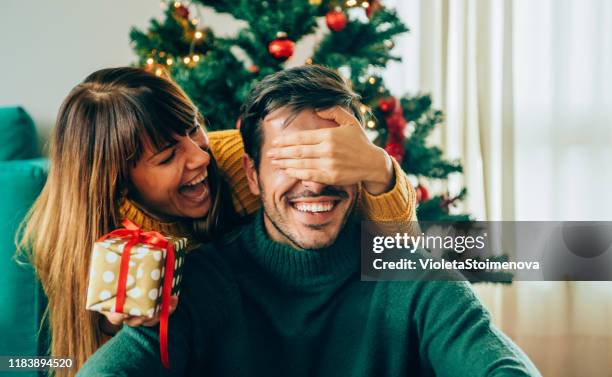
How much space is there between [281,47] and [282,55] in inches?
0.8

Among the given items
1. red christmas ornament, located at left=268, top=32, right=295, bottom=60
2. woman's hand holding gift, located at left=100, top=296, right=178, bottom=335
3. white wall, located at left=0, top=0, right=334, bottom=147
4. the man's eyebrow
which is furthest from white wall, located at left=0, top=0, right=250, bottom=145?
woman's hand holding gift, located at left=100, top=296, right=178, bottom=335

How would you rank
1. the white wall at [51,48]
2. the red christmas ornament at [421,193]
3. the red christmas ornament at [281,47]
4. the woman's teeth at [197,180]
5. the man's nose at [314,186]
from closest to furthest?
the man's nose at [314,186] → the woman's teeth at [197,180] → the red christmas ornament at [281,47] → the red christmas ornament at [421,193] → the white wall at [51,48]

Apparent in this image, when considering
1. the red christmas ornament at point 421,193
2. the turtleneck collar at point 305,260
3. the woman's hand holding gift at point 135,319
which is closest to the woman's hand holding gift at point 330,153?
the turtleneck collar at point 305,260

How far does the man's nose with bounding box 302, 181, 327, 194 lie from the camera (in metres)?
0.87

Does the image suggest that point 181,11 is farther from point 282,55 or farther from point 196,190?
point 196,190

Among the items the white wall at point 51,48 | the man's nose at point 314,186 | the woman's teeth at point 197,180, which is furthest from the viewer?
the white wall at point 51,48

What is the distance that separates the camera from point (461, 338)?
0.85 metres

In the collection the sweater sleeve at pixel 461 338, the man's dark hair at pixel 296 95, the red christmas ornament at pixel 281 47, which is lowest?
the sweater sleeve at pixel 461 338

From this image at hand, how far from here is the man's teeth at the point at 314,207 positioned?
0.89 meters

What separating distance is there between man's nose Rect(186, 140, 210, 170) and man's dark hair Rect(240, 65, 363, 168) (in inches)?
3.6

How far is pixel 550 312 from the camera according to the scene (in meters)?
1.98

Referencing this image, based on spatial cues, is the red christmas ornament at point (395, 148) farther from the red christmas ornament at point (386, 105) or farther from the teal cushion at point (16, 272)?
the teal cushion at point (16, 272)

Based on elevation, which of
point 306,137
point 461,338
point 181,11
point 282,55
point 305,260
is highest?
point 181,11

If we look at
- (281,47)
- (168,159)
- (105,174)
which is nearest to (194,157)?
(168,159)
